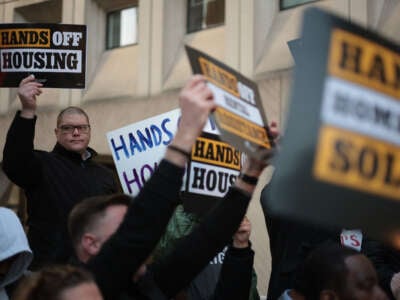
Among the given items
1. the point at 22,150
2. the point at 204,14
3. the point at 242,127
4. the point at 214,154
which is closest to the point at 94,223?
the point at 242,127

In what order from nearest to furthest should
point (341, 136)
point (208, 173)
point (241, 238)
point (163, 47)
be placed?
1. point (341, 136)
2. point (241, 238)
3. point (208, 173)
4. point (163, 47)

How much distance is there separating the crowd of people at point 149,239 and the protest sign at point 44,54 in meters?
0.66

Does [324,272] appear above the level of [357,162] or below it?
below

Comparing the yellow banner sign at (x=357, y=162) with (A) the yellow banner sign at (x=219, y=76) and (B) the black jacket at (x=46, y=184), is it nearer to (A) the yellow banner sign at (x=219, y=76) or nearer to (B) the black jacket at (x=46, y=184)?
(A) the yellow banner sign at (x=219, y=76)

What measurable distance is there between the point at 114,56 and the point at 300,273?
7623 mm

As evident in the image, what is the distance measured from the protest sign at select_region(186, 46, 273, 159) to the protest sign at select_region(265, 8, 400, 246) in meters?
0.43

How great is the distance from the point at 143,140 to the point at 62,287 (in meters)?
2.34

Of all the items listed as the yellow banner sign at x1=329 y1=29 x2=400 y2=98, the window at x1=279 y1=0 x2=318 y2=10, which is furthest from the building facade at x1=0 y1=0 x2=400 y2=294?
the yellow banner sign at x1=329 y1=29 x2=400 y2=98

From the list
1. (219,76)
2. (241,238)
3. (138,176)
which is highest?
(219,76)

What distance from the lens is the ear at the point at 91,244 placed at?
240 centimetres

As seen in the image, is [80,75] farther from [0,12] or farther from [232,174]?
[0,12]

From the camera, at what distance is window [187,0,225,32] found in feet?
30.2

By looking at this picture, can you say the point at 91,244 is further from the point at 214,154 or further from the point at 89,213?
the point at 214,154

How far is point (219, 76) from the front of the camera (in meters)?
2.03
